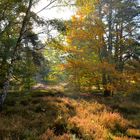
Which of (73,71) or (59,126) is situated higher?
(73,71)

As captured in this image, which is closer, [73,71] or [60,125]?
[60,125]

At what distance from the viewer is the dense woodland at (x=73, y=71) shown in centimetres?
1164

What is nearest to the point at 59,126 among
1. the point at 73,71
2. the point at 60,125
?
the point at 60,125

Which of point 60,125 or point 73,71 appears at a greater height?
point 73,71

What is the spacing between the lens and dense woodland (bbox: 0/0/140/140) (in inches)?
458

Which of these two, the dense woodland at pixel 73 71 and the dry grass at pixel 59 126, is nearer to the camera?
the dry grass at pixel 59 126

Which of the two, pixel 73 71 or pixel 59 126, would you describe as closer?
pixel 59 126

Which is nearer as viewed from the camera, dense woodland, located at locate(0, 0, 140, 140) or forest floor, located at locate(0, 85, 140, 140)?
forest floor, located at locate(0, 85, 140, 140)

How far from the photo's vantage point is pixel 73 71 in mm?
23703

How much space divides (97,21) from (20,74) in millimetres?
8465

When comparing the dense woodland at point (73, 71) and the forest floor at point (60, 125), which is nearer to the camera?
the forest floor at point (60, 125)

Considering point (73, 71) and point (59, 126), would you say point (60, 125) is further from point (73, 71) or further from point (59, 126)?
point (73, 71)

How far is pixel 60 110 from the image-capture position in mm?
15328

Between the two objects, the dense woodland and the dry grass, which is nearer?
the dry grass
